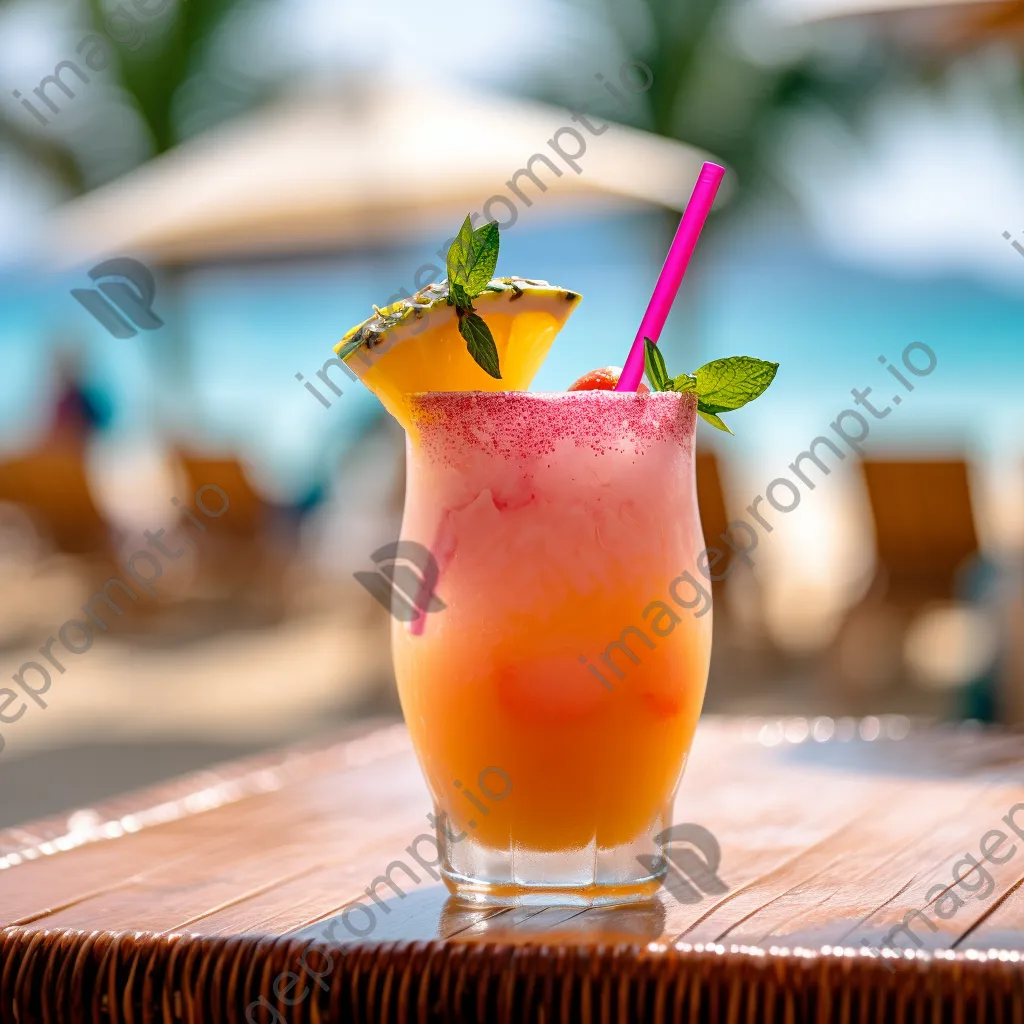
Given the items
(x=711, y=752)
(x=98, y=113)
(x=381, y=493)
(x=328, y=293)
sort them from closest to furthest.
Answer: (x=711, y=752) < (x=381, y=493) < (x=98, y=113) < (x=328, y=293)

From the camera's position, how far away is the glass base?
929 millimetres

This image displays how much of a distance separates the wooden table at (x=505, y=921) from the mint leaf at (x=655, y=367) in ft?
1.13

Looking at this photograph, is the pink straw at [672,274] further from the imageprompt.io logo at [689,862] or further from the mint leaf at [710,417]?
the imageprompt.io logo at [689,862]

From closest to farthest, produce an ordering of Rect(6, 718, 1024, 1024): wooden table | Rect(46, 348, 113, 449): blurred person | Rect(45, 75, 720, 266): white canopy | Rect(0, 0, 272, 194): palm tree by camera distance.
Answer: Rect(6, 718, 1024, 1024): wooden table
Rect(45, 75, 720, 266): white canopy
Rect(46, 348, 113, 449): blurred person
Rect(0, 0, 272, 194): palm tree

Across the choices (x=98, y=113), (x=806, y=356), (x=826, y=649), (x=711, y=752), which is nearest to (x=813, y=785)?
(x=711, y=752)

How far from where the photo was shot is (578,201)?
649 centimetres

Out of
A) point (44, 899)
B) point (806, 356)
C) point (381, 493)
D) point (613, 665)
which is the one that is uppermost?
point (613, 665)

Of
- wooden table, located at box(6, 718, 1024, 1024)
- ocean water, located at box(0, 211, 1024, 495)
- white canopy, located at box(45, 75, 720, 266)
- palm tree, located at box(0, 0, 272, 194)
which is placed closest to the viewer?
wooden table, located at box(6, 718, 1024, 1024)

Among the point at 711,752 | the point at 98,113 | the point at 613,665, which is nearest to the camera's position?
the point at 613,665

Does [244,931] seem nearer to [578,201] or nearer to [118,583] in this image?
[578,201]

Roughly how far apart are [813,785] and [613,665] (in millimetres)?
421

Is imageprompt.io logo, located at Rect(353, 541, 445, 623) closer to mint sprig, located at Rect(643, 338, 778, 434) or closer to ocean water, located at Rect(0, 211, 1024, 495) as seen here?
mint sprig, located at Rect(643, 338, 778, 434)

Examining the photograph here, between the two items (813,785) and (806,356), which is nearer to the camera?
(813,785)

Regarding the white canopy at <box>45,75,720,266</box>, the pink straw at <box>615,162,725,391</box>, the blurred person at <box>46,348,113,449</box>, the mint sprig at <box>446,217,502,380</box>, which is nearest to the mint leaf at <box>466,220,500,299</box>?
the mint sprig at <box>446,217,502,380</box>
